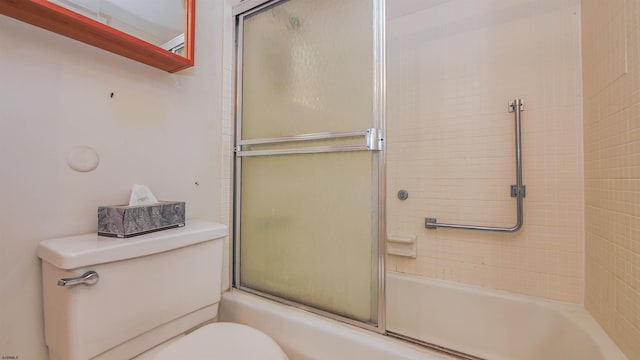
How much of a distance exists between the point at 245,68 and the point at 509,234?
5.07ft

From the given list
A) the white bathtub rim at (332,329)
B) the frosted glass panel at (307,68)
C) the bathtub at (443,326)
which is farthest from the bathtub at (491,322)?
the frosted glass panel at (307,68)

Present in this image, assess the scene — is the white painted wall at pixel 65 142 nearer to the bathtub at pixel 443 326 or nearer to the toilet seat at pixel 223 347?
the toilet seat at pixel 223 347

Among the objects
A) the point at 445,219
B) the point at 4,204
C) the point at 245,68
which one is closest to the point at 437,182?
the point at 445,219

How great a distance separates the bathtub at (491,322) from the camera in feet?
3.28

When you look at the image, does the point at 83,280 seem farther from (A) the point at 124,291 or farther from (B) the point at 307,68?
(B) the point at 307,68

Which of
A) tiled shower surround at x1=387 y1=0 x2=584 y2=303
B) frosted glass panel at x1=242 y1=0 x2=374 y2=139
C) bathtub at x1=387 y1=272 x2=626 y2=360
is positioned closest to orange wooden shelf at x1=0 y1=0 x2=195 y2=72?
frosted glass panel at x1=242 y1=0 x2=374 y2=139

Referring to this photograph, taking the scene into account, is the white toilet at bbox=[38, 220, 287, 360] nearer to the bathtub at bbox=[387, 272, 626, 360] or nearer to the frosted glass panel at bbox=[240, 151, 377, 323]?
the frosted glass panel at bbox=[240, 151, 377, 323]

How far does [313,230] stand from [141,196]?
1.96 ft

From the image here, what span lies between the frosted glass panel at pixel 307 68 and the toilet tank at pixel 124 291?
21.7 inches

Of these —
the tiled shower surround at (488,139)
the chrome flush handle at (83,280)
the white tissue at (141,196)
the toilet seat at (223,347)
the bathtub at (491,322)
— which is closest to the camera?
the chrome flush handle at (83,280)

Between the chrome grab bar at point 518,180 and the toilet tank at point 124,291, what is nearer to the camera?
the toilet tank at point 124,291

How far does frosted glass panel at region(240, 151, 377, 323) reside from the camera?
0.88 meters

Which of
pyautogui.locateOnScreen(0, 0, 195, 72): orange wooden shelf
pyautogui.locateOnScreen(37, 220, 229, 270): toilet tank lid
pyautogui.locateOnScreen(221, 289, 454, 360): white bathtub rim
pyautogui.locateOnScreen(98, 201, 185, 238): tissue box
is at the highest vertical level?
pyautogui.locateOnScreen(0, 0, 195, 72): orange wooden shelf

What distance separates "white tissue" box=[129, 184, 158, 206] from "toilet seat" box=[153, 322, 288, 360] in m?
0.44
